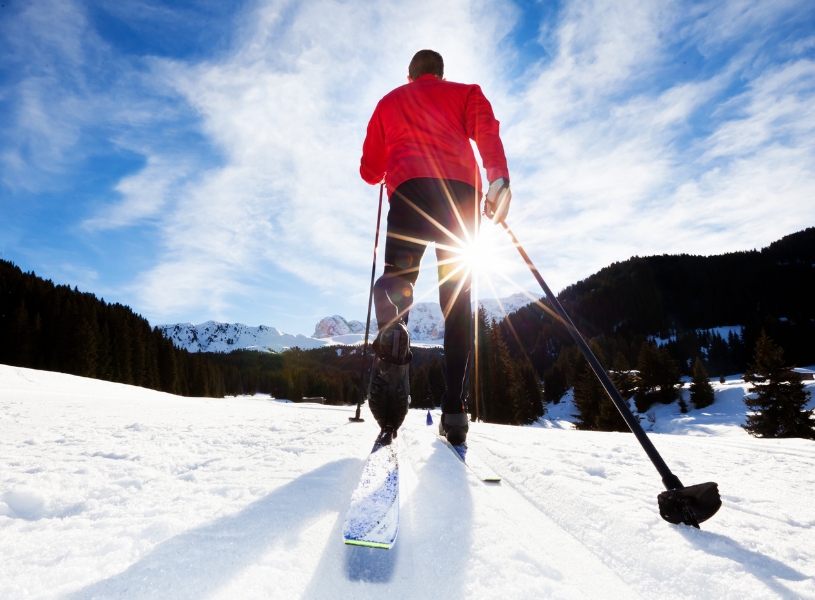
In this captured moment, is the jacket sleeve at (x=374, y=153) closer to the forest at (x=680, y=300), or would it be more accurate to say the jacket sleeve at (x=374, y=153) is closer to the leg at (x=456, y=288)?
the leg at (x=456, y=288)

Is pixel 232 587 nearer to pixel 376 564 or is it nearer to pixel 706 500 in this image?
pixel 376 564

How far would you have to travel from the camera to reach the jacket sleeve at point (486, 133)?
219cm

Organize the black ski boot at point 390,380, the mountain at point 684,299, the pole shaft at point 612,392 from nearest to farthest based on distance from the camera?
the pole shaft at point 612,392 → the black ski boot at point 390,380 → the mountain at point 684,299

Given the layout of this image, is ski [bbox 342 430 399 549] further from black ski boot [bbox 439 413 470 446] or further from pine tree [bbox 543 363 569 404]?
pine tree [bbox 543 363 569 404]

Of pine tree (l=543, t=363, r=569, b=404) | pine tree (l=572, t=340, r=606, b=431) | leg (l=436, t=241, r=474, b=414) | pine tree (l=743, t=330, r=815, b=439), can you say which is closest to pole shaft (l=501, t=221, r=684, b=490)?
leg (l=436, t=241, r=474, b=414)

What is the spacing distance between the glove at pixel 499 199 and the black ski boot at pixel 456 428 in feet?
4.05

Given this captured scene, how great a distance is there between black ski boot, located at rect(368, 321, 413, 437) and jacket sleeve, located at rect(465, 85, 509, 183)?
42.0 inches

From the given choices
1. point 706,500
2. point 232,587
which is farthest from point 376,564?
point 706,500

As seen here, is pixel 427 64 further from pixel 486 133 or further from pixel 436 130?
pixel 486 133

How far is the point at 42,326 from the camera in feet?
126

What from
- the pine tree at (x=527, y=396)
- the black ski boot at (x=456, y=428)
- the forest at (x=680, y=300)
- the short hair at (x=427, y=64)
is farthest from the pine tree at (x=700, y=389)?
the short hair at (x=427, y=64)

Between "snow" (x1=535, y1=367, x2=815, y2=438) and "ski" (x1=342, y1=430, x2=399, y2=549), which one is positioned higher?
"ski" (x1=342, y1=430, x2=399, y2=549)

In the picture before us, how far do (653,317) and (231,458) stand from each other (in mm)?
119976

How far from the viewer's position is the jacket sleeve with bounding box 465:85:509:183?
2191mm
